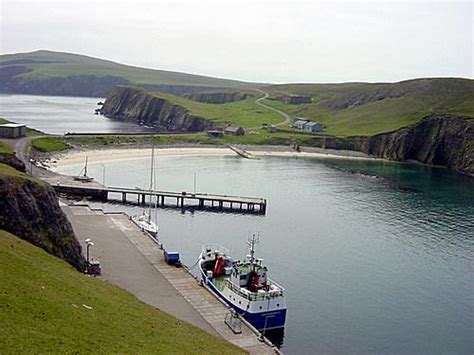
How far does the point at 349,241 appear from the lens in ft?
280

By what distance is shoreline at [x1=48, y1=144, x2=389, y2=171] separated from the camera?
142500 millimetres

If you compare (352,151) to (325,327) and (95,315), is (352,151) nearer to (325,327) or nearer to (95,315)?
(325,327)

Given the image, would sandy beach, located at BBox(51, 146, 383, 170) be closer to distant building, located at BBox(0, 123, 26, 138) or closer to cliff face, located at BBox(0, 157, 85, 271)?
distant building, located at BBox(0, 123, 26, 138)

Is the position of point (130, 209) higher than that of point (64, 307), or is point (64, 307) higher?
point (64, 307)

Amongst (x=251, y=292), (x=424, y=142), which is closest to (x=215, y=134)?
(x=424, y=142)

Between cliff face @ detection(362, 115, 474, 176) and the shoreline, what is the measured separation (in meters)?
6.43

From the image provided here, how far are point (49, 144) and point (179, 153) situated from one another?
37.4 meters

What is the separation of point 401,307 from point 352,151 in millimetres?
131072

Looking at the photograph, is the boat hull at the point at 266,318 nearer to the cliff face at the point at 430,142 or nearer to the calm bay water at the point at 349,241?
the calm bay water at the point at 349,241

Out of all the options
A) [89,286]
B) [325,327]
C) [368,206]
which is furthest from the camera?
[368,206]

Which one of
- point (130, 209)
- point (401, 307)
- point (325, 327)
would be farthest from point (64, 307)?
point (130, 209)

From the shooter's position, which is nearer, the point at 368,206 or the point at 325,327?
the point at 325,327

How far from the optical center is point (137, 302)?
4059cm

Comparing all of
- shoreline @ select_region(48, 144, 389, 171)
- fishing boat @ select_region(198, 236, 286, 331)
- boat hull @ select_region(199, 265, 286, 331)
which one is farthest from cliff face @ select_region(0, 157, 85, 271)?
shoreline @ select_region(48, 144, 389, 171)
